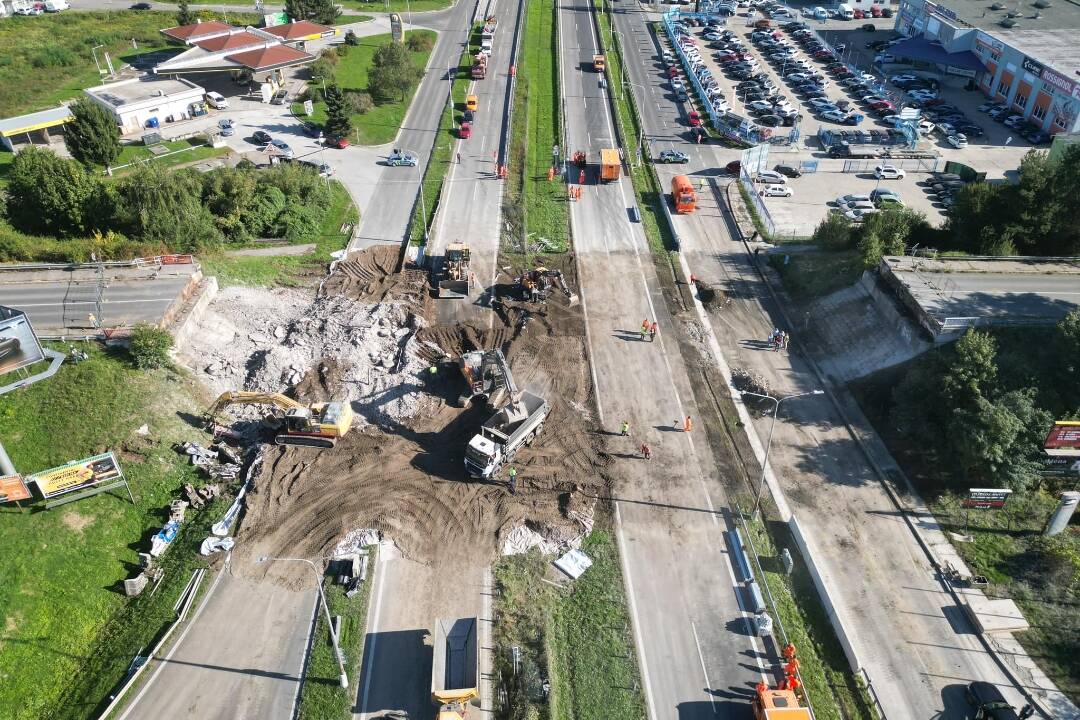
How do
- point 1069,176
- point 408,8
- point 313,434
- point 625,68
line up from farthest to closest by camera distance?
point 408,8 → point 625,68 → point 1069,176 → point 313,434

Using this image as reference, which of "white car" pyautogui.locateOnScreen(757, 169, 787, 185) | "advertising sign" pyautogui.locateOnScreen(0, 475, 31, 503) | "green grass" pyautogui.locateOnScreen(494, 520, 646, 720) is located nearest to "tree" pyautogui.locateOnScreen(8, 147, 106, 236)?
"advertising sign" pyautogui.locateOnScreen(0, 475, 31, 503)

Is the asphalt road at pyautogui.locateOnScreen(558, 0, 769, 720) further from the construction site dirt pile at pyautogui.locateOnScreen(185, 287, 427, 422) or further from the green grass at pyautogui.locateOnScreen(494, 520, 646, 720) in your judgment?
the construction site dirt pile at pyautogui.locateOnScreen(185, 287, 427, 422)

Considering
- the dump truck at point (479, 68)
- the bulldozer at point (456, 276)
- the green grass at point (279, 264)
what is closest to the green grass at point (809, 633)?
the bulldozer at point (456, 276)

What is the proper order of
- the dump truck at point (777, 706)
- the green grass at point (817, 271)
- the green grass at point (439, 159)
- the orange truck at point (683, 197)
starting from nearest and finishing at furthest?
the dump truck at point (777, 706), the green grass at point (817, 271), the green grass at point (439, 159), the orange truck at point (683, 197)

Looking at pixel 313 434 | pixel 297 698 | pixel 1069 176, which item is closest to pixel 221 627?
pixel 297 698

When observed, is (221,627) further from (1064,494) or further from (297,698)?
(1064,494)

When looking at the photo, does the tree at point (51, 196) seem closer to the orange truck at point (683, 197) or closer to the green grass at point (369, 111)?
the green grass at point (369, 111)
